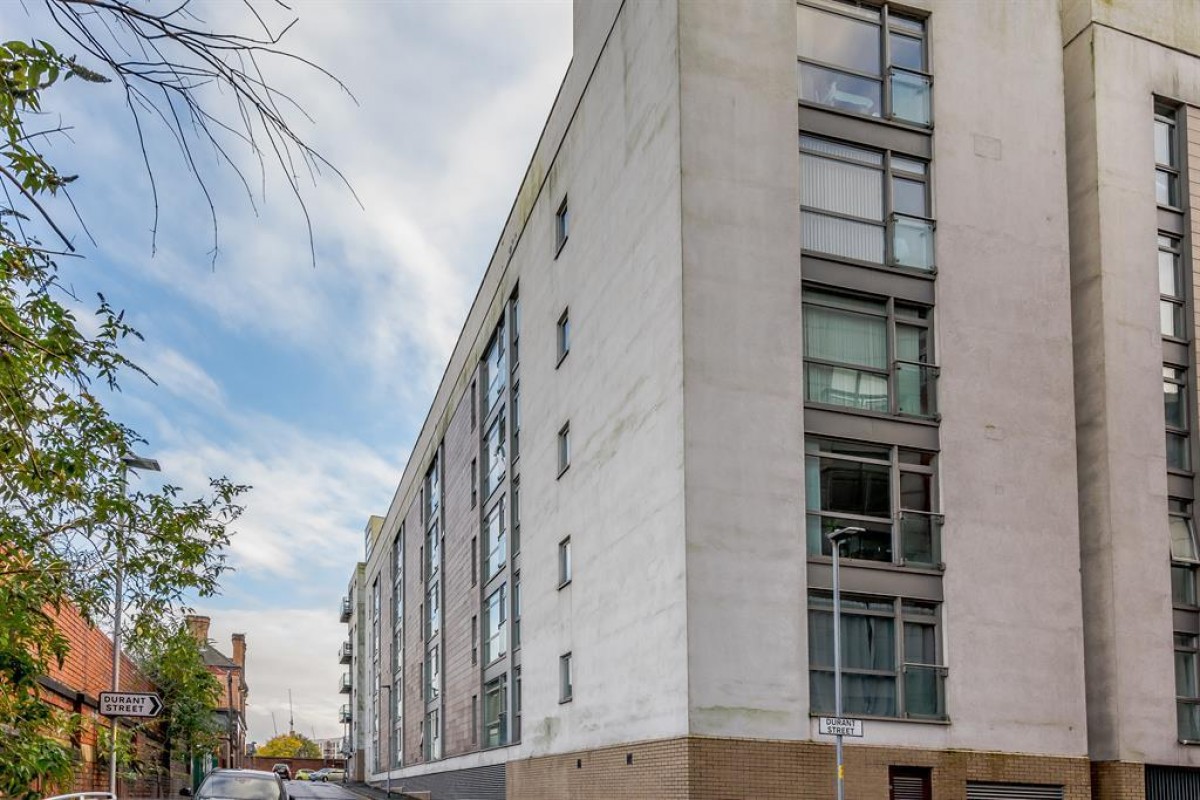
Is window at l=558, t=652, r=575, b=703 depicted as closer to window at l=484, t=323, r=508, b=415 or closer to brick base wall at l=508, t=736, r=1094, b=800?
brick base wall at l=508, t=736, r=1094, b=800

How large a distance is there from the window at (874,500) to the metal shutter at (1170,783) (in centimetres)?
551

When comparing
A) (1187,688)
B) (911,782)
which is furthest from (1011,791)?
(1187,688)

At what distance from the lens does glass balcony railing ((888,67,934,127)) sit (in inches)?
945

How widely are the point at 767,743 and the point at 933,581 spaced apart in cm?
429

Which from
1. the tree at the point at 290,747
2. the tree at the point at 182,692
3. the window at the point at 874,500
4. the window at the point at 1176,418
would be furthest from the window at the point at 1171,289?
the tree at the point at 290,747

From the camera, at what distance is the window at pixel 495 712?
3607 centimetres

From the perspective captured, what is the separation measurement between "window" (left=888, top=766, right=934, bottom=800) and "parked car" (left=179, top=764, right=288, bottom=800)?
34.2ft

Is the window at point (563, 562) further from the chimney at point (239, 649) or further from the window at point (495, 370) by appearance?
the chimney at point (239, 649)

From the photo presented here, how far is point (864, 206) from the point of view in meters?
23.5

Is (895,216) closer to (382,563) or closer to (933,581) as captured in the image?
(933,581)

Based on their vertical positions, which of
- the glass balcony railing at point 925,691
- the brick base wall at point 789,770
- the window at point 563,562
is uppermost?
the window at point 563,562

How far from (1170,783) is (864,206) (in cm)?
1157

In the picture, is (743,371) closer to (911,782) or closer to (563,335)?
(911,782)

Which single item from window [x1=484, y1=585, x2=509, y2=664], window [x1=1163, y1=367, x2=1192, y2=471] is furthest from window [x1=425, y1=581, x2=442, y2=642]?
window [x1=1163, y1=367, x2=1192, y2=471]
